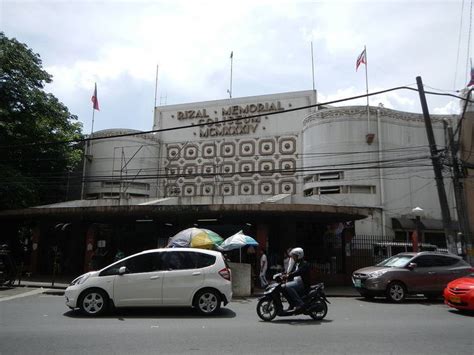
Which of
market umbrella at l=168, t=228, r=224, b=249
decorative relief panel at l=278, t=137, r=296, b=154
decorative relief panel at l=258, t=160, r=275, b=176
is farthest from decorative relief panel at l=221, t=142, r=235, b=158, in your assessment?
market umbrella at l=168, t=228, r=224, b=249

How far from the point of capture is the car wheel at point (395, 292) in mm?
14344

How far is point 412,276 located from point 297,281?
615 centimetres

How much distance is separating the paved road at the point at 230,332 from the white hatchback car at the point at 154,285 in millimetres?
363

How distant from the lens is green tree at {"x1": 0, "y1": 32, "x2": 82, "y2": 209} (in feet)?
81.1

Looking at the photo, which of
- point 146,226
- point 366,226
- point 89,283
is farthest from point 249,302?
point 366,226

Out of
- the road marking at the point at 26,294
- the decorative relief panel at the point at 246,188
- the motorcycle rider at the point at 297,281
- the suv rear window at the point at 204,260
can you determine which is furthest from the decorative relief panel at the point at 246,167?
the motorcycle rider at the point at 297,281

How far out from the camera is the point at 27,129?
85.7 ft

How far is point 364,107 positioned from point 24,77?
21.4 m

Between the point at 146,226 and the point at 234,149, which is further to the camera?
the point at 234,149

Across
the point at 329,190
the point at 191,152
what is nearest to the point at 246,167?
the point at 191,152

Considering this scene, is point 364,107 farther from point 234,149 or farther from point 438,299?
point 438,299

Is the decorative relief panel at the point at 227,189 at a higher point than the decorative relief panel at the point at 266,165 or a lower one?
lower

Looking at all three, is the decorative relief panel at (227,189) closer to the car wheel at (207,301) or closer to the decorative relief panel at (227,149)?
the decorative relief panel at (227,149)

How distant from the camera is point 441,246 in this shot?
93.2ft
